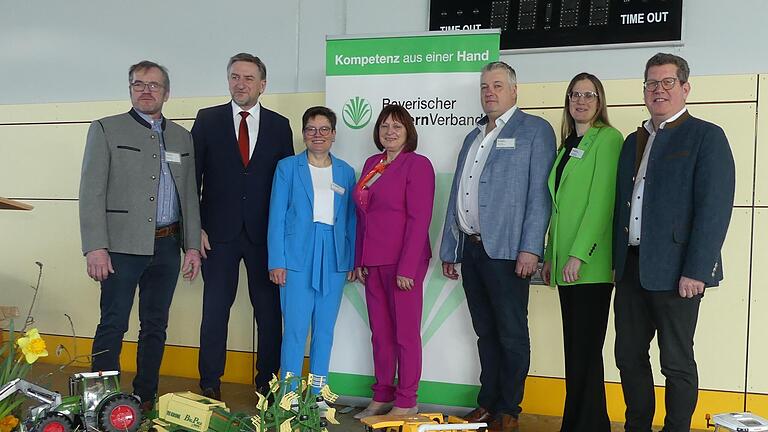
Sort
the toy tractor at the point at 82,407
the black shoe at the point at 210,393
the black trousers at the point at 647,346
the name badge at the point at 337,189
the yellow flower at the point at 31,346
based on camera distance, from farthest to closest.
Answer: the black shoe at the point at 210,393
the name badge at the point at 337,189
the black trousers at the point at 647,346
the toy tractor at the point at 82,407
the yellow flower at the point at 31,346

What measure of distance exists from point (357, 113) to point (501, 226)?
3.58 feet

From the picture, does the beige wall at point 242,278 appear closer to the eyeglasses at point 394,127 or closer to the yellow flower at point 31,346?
the eyeglasses at point 394,127

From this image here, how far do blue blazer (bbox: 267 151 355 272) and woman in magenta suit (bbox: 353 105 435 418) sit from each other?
0.38 ft

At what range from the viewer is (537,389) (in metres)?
3.81

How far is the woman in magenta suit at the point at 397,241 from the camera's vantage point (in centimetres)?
328

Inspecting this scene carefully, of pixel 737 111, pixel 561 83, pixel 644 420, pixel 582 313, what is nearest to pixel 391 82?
pixel 561 83

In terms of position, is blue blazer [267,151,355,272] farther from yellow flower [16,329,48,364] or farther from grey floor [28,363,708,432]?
yellow flower [16,329,48,364]

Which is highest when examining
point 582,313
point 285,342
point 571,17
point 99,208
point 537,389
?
point 571,17

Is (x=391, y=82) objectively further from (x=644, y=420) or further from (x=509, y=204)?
(x=644, y=420)

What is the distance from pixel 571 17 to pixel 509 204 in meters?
1.26

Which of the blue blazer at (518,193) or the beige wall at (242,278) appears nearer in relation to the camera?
the blue blazer at (518,193)

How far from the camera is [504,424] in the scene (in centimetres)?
318

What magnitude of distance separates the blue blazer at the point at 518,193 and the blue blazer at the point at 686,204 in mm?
511

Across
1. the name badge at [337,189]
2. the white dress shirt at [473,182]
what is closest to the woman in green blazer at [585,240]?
the white dress shirt at [473,182]
